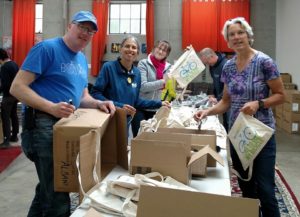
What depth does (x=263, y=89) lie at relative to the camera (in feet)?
6.31

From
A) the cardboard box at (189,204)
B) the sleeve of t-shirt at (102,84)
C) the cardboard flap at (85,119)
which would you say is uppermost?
the sleeve of t-shirt at (102,84)

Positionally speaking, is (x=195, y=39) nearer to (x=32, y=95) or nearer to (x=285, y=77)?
(x=285, y=77)

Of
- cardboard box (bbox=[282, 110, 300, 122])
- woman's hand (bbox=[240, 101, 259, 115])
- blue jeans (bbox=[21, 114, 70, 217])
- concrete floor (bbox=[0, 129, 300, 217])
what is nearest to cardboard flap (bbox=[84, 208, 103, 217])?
blue jeans (bbox=[21, 114, 70, 217])

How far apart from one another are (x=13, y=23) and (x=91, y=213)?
7.89 m

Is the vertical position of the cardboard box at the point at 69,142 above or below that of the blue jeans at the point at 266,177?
above

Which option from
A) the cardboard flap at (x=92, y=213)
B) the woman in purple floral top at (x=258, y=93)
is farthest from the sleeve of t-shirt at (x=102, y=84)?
the cardboard flap at (x=92, y=213)

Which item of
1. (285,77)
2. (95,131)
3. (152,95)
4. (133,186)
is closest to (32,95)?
(95,131)

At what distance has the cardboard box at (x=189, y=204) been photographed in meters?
0.93

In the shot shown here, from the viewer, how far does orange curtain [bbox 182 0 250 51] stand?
300 inches

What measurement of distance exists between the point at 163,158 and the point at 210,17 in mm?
6712

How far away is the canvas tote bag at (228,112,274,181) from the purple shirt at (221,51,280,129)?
0.15 meters

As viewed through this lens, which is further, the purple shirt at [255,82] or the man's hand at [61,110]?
the purple shirt at [255,82]

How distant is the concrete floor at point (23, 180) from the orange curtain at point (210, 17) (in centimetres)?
333

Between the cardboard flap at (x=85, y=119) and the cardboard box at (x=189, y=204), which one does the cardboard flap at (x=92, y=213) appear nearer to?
the cardboard box at (x=189, y=204)
